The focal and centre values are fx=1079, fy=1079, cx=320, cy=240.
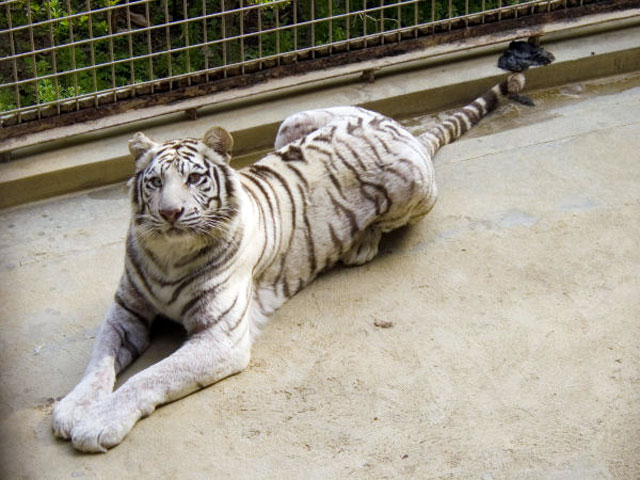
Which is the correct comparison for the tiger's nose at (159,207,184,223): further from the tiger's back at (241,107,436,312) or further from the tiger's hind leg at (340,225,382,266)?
the tiger's hind leg at (340,225,382,266)

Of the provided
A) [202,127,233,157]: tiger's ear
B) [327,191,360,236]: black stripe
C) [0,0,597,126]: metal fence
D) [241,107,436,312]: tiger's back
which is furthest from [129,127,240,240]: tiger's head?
[0,0,597,126]: metal fence

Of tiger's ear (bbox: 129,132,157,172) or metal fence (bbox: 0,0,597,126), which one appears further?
metal fence (bbox: 0,0,597,126)

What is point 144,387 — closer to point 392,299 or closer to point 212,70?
point 392,299

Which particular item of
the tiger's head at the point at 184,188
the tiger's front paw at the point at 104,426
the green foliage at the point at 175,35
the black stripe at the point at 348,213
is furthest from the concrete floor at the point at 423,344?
the green foliage at the point at 175,35

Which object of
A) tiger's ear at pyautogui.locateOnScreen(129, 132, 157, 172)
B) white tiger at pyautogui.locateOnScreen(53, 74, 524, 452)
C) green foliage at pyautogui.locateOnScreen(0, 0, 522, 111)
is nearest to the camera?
white tiger at pyautogui.locateOnScreen(53, 74, 524, 452)

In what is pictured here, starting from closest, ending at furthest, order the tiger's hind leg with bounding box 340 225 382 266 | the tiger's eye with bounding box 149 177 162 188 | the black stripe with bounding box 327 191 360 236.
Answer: the tiger's eye with bounding box 149 177 162 188
the black stripe with bounding box 327 191 360 236
the tiger's hind leg with bounding box 340 225 382 266

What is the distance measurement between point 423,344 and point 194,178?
41.9 inches

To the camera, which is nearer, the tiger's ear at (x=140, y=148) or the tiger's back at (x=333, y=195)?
the tiger's ear at (x=140, y=148)

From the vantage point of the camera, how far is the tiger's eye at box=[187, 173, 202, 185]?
13.0 ft

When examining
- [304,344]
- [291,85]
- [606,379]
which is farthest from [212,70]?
[606,379]

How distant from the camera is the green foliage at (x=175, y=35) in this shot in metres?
5.52

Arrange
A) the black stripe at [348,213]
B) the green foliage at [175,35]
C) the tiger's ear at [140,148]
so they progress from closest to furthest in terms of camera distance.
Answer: the tiger's ear at [140,148], the black stripe at [348,213], the green foliage at [175,35]

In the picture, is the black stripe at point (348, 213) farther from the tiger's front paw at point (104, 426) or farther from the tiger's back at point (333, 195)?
the tiger's front paw at point (104, 426)

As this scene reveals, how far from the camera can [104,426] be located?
A: 3.61m
